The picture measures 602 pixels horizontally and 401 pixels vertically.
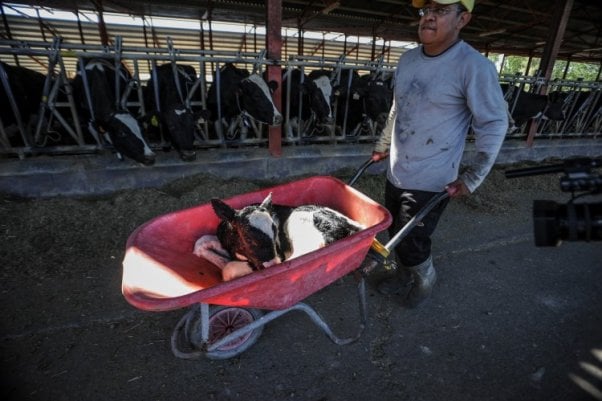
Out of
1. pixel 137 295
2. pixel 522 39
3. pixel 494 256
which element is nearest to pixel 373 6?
pixel 522 39

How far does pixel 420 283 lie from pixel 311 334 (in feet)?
2.98

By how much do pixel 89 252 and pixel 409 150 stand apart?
2.91 metres

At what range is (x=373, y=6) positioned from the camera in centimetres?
966

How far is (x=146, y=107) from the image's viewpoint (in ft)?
15.4

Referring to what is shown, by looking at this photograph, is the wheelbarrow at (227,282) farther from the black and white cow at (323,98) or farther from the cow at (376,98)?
the cow at (376,98)

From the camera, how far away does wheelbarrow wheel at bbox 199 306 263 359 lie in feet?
6.43

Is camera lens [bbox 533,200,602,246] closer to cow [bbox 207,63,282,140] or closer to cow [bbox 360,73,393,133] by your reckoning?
cow [bbox 207,63,282,140]

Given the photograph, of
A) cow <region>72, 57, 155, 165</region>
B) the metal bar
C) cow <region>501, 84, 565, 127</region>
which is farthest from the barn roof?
the metal bar

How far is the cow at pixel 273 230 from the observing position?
1738 millimetres

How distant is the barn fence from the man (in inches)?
96.3

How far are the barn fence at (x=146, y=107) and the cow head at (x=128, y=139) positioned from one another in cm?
37

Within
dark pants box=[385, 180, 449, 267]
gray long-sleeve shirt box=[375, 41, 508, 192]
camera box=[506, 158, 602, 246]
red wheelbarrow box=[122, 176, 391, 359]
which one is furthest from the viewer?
dark pants box=[385, 180, 449, 267]

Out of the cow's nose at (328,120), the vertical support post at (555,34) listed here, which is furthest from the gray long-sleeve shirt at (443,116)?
the vertical support post at (555,34)

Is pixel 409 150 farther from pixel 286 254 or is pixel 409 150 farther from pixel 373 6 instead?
pixel 373 6
